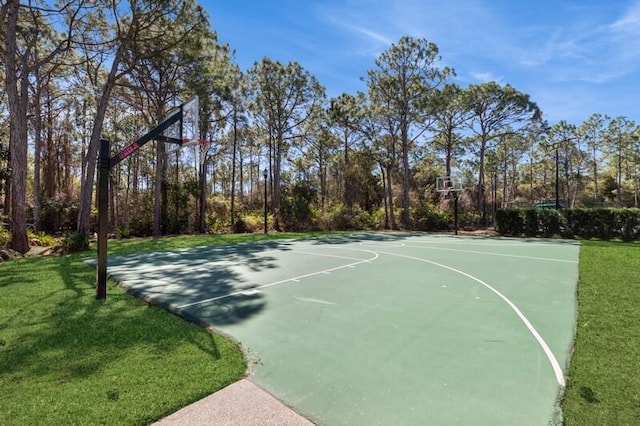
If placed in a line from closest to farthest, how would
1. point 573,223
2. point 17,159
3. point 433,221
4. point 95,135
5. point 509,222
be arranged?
point 17,159, point 95,135, point 573,223, point 509,222, point 433,221

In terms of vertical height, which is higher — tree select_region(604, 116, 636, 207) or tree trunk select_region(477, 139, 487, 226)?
tree select_region(604, 116, 636, 207)

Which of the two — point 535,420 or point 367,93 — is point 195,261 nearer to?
point 535,420

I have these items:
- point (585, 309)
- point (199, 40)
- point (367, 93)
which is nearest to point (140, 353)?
point (585, 309)

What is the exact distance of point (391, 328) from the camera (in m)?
4.15

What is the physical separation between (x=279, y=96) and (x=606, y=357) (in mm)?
19886

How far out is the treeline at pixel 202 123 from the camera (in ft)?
39.3

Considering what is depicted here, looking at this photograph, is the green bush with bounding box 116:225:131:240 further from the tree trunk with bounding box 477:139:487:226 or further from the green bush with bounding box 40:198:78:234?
the tree trunk with bounding box 477:139:487:226

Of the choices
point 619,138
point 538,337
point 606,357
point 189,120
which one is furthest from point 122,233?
point 619,138

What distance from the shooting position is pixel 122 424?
2227 mm

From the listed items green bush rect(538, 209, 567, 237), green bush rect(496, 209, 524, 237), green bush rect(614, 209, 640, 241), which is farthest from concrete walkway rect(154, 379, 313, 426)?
green bush rect(496, 209, 524, 237)

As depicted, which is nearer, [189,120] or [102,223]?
[102,223]

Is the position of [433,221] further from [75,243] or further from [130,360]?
[130,360]

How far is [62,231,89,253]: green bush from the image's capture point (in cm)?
1028

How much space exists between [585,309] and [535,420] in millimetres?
3215
